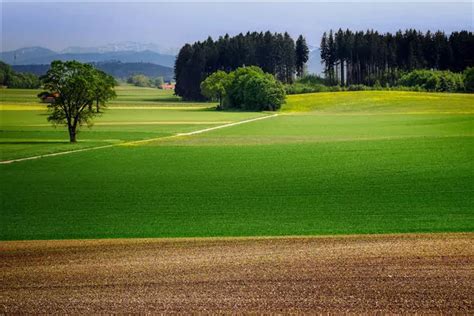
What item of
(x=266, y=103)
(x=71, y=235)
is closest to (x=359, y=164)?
(x=71, y=235)

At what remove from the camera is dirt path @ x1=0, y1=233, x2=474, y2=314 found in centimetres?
1498

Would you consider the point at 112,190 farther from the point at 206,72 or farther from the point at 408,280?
the point at 206,72

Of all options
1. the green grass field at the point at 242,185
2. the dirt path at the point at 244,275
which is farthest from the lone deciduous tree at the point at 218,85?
the dirt path at the point at 244,275

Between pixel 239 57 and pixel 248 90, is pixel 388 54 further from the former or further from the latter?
pixel 248 90

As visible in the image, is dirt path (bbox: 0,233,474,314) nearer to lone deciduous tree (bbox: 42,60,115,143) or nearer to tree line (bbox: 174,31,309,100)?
lone deciduous tree (bbox: 42,60,115,143)

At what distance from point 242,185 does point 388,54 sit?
14828 centimetres

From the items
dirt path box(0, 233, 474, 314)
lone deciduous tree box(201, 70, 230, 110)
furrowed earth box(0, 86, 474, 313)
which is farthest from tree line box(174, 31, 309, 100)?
dirt path box(0, 233, 474, 314)

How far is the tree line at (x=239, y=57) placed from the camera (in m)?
185

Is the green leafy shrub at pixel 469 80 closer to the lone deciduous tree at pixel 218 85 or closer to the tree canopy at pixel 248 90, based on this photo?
A: the tree canopy at pixel 248 90

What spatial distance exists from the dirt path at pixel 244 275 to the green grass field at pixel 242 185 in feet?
8.91

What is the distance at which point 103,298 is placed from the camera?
612 inches

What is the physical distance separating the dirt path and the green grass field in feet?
8.91

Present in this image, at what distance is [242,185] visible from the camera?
35.7 metres

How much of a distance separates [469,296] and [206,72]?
172m
